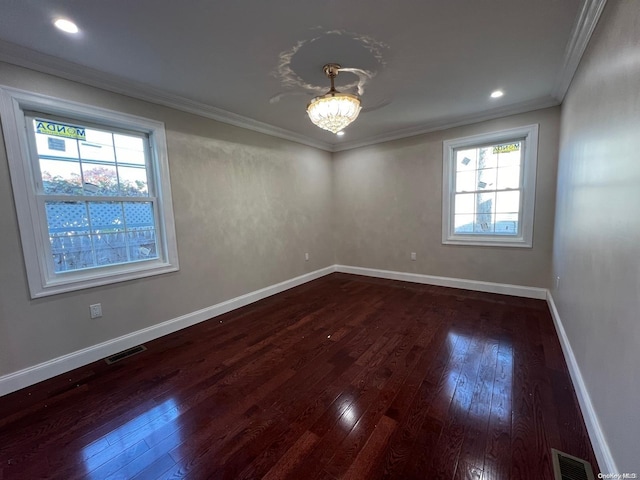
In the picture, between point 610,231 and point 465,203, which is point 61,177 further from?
point 465,203

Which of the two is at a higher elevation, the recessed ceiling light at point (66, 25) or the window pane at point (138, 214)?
the recessed ceiling light at point (66, 25)

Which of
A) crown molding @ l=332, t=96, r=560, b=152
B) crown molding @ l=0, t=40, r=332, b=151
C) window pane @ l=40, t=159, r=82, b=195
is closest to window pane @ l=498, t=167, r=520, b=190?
crown molding @ l=332, t=96, r=560, b=152

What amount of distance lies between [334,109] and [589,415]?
259cm

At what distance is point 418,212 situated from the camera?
430cm

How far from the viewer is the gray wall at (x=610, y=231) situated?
3.55 feet

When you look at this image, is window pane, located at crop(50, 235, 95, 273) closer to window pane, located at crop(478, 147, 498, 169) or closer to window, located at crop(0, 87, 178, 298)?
window, located at crop(0, 87, 178, 298)

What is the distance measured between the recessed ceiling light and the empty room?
0.04 m

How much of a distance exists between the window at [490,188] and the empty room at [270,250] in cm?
3

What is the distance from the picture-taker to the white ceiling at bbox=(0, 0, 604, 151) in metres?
1.64

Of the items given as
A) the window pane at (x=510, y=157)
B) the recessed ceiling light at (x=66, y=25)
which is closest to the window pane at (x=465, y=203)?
the window pane at (x=510, y=157)

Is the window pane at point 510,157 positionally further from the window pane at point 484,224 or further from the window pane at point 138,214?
the window pane at point 138,214

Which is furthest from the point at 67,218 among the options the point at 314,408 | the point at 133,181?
the point at 314,408

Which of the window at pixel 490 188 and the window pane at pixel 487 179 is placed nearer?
the window at pixel 490 188

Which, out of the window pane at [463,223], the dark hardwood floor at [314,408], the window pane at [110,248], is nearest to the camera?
the dark hardwood floor at [314,408]
